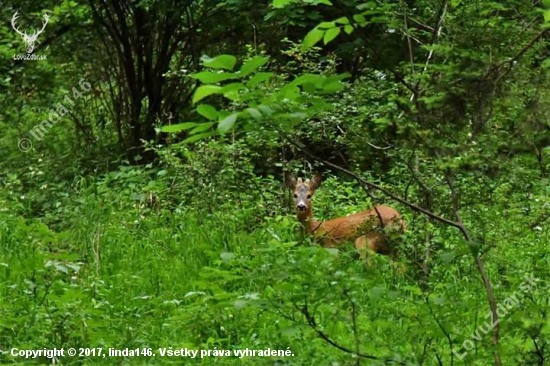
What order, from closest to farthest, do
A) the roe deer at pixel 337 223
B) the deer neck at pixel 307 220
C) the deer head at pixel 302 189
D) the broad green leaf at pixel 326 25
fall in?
1. the broad green leaf at pixel 326 25
2. the roe deer at pixel 337 223
3. the deer neck at pixel 307 220
4. the deer head at pixel 302 189

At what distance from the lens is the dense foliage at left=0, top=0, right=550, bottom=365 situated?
12.2 ft

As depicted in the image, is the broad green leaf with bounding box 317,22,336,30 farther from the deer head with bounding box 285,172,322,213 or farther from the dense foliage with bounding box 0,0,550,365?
the deer head with bounding box 285,172,322,213

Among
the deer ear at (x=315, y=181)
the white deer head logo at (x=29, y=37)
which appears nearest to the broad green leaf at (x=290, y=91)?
the deer ear at (x=315, y=181)

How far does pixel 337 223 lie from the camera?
Answer: 785cm

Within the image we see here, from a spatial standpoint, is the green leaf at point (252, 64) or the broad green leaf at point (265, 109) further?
the broad green leaf at point (265, 109)

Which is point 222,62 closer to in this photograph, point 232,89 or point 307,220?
point 232,89

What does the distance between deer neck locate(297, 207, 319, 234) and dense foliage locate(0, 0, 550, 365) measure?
11 cm

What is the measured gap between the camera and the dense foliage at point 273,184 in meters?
3.71

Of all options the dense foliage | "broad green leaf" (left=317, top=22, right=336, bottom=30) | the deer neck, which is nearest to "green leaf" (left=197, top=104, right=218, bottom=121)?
the dense foliage

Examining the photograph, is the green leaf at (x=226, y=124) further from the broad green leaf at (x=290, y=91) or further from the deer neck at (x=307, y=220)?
the deer neck at (x=307, y=220)

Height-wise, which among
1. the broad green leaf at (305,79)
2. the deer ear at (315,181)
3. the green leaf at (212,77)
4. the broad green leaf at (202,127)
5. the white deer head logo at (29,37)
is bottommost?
the broad green leaf at (202,127)

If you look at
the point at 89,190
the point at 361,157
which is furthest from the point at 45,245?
the point at 361,157

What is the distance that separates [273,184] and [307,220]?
1188 millimetres

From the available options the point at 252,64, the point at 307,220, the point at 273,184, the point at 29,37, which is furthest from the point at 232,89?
the point at 29,37
